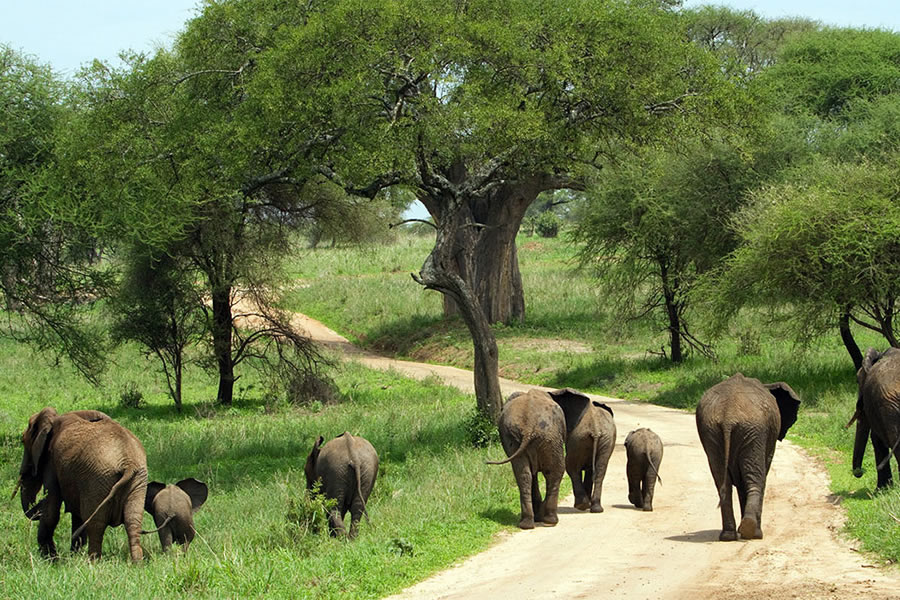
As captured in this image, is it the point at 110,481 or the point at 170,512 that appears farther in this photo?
the point at 170,512

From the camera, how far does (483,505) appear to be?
43.6 feet

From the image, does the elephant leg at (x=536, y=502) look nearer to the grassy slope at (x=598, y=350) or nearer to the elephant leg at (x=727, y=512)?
the elephant leg at (x=727, y=512)

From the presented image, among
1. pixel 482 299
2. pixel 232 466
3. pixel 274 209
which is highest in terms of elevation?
pixel 274 209

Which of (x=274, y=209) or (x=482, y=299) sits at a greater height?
(x=274, y=209)

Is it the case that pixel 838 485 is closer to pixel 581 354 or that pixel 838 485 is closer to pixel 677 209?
pixel 677 209

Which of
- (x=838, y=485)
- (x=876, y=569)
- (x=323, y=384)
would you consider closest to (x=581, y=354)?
(x=323, y=384)

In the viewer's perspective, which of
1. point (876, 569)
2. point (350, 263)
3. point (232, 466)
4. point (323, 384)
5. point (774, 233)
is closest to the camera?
point (876, 569)

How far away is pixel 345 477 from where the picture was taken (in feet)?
42.0

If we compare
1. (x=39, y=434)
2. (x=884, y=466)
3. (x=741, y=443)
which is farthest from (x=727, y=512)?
(x=39, y=434)

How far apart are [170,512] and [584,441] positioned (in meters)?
5.27

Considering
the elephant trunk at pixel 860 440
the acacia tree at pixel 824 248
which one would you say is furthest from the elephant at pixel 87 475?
the acacia tree at pixel 824 248

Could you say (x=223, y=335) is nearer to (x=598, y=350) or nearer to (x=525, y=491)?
(x=598, y=350)

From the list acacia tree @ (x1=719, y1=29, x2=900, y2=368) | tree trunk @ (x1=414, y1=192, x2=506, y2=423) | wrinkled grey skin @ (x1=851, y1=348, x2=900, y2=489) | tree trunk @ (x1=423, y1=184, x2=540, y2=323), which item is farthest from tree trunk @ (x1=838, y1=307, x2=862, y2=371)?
tree trunk @ (x1=423, y1=184, x2=540, y2=323)

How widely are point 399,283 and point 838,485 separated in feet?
133
